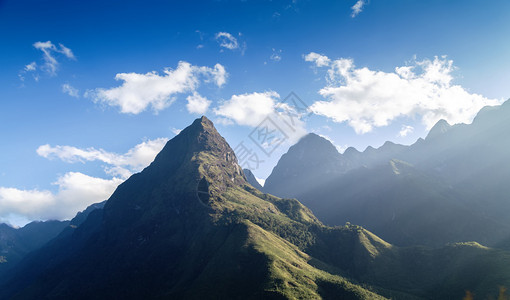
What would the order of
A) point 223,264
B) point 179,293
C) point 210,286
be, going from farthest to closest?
point 223,264, point 179,293, point 210,286

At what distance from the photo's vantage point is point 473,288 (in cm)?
16412

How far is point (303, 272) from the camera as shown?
186 metres

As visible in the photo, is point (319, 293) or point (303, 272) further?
point (303, 272)

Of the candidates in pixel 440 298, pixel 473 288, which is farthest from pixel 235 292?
pixel 473 288

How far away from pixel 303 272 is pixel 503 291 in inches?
4442

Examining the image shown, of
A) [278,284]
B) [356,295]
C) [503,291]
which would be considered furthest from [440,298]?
[278,284]

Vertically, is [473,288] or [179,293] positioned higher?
[473,288]

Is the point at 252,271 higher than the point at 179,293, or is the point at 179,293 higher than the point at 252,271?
the point at 252,271

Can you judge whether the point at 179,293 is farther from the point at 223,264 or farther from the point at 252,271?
the point at 252,271

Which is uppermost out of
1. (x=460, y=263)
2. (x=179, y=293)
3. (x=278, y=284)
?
(x=460, y=263)

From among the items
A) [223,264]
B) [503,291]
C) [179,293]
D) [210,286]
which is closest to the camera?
[503,291]

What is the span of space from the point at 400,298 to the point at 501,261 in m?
72.2

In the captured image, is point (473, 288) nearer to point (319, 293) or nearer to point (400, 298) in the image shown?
point (400, 298)

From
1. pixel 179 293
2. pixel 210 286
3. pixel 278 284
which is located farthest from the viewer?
pixel 179 293
